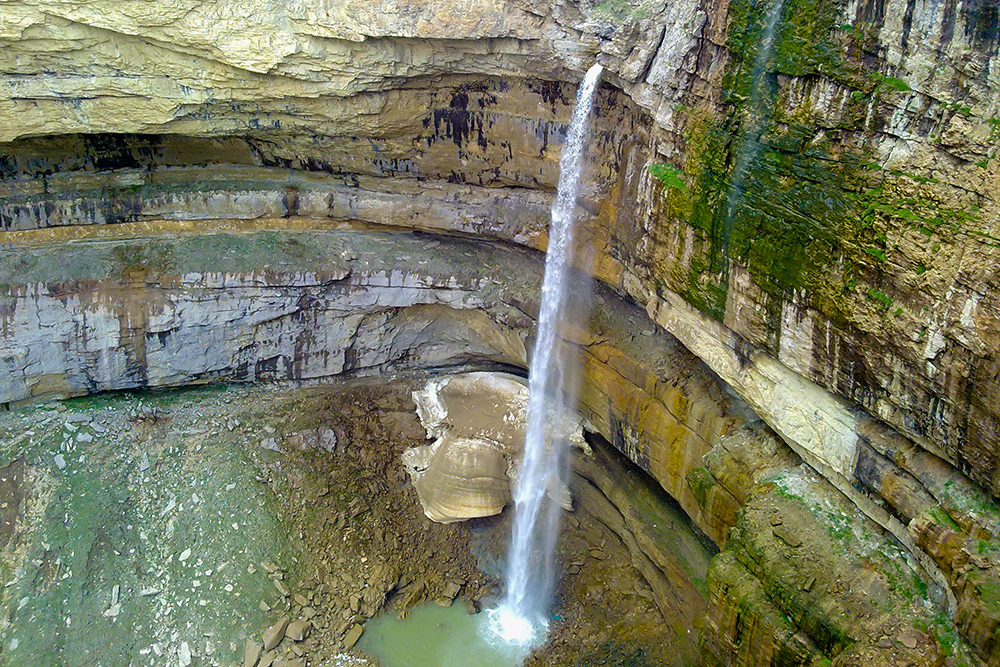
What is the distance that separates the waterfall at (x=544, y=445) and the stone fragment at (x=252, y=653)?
4.63 meters

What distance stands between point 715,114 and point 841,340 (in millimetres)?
3971

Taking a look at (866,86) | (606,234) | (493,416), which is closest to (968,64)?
(866,86)

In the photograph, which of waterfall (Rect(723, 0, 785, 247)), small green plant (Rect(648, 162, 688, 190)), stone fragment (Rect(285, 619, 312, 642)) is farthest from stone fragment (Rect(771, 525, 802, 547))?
stone fragment (Rect(285, 619, 312, 642))

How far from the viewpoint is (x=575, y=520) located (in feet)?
58.1

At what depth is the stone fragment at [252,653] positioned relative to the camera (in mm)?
14508

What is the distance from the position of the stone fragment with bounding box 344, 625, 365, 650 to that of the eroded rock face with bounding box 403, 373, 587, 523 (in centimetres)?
287

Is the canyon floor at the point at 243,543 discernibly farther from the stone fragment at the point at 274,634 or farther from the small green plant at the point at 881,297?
the small green plant at the point at 881,297

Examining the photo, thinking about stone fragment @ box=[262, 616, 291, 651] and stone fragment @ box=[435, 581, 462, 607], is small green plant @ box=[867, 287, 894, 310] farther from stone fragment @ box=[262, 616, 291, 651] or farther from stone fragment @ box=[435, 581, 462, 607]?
stone fragment @ box=[262, 616, 291, 651]

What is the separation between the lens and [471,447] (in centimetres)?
1741

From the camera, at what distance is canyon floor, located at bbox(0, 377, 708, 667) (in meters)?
14.7

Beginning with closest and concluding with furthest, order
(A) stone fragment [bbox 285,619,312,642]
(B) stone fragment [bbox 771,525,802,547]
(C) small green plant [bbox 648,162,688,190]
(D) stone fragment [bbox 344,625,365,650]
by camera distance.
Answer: (B) stone fragment [bbox 771,525,802,547], (C) small green plant [bbox 648,162,688,190], (A) stone fragment [bbox 285,619,312,642], (D) stone fragment [bbox 344,625,365,650]

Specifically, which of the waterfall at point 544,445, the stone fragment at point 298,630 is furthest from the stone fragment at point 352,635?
the waterfall at point 544,445

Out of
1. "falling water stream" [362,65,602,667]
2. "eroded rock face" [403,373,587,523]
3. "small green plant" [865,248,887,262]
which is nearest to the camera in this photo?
"small green plant" [865,248,887,262]

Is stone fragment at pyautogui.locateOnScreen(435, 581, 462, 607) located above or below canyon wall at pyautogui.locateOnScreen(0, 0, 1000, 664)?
below
